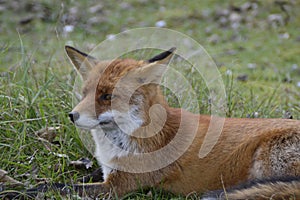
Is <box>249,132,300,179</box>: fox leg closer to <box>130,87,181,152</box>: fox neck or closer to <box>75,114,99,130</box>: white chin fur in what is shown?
<box>130,87,181,152</box>: fox neck

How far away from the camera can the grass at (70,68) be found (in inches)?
223

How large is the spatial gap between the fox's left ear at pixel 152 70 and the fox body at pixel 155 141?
0.01 m

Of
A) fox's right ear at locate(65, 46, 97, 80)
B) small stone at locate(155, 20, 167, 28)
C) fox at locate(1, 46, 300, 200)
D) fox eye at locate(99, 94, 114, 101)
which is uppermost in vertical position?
fox's right ear at locate(65, 46, 97, 80)

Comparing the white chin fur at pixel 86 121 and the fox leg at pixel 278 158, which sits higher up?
the white chin fur at pixel 86 121

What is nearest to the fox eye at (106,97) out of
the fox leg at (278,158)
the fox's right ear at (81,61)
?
the fox's right ear at (81,61)

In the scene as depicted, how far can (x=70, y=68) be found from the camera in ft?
24.8

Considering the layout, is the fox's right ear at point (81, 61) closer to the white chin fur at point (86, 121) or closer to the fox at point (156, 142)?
the fox at point (156, 142)

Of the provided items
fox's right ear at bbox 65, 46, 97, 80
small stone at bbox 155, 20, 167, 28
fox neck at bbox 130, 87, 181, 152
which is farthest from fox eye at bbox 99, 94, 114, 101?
small stone at bbox 155, 20, 167, 28

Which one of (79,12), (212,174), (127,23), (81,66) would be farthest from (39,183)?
(127,23)

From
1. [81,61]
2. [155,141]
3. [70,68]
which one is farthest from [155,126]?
[70,68]

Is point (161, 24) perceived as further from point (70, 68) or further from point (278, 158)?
point (278, 158)

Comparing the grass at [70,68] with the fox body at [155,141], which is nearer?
the fox body at [155,141]

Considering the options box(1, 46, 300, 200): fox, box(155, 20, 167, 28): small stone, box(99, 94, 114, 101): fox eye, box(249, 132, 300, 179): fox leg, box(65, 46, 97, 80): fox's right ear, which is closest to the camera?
box(249, 132, 300, 179): fox leg

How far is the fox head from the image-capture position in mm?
5055
